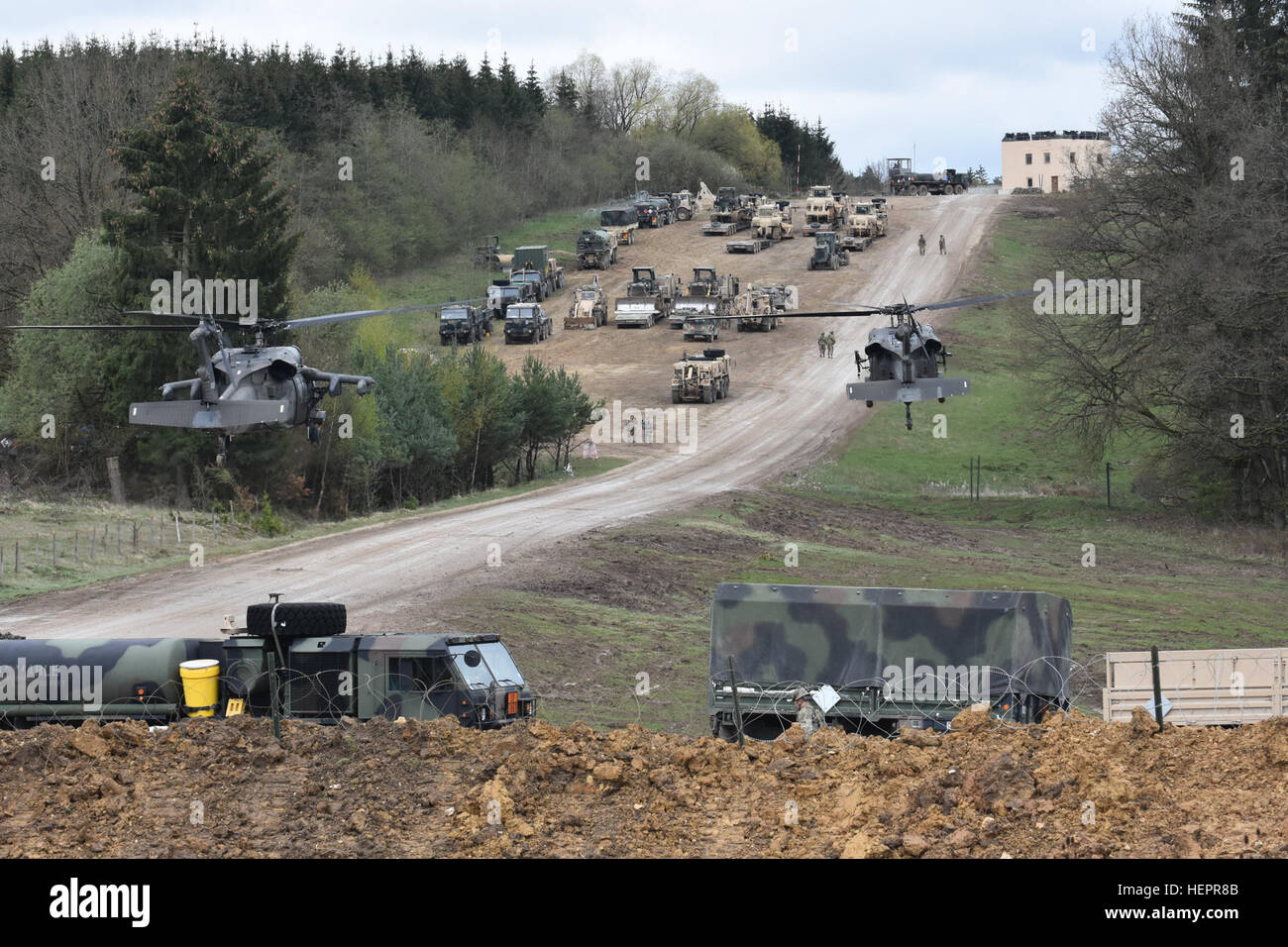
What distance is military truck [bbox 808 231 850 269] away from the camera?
289 ft

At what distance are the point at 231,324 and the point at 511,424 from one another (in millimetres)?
29123

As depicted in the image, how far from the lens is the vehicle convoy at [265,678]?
58.9ft

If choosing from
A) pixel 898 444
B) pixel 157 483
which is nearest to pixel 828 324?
pixel 898 444

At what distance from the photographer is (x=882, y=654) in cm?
1736

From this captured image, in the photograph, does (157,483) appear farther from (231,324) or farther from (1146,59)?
(1146,59)

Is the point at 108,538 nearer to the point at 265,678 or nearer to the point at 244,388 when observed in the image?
the point at 244,388

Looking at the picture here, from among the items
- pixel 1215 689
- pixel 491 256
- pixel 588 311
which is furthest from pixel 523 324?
pixel 1215 689

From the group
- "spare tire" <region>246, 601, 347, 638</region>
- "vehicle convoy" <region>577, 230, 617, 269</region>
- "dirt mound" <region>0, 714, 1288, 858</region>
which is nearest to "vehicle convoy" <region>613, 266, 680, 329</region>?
"vehicle convoy" <region>577, 230, 617, 269</region>

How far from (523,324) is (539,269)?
14291 mm

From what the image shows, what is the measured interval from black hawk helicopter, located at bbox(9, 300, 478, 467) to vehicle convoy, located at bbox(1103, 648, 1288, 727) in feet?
36.5

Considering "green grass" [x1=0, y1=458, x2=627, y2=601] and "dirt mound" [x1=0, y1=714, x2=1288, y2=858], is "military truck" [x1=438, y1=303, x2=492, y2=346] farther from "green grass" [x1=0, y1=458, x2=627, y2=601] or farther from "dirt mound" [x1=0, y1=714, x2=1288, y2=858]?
"dirt mound" [x1=0, y1=714, x2=1288, y2=858]

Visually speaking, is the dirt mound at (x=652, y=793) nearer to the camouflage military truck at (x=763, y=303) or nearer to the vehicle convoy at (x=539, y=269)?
the camouflage military truck at (x=763, y=303)

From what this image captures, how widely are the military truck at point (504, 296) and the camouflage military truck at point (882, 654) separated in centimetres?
6201

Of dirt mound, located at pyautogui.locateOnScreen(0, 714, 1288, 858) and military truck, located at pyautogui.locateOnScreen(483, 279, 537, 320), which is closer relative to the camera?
dirt mound, located at pyautogui.locateOnScreen(0, 714, 1288, 858)
